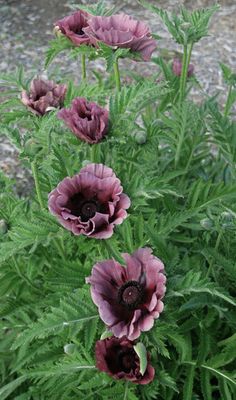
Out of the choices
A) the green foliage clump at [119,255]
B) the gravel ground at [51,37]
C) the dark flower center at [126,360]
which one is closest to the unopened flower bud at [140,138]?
the green foliage clump at [119,255]

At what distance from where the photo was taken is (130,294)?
119cm

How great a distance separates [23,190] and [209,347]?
1330mm

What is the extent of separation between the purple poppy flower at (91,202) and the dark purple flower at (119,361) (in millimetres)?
247

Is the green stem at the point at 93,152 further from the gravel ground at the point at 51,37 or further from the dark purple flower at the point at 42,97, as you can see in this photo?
the gravel ground at the point at 51,37

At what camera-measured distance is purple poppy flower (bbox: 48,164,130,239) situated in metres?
1.13

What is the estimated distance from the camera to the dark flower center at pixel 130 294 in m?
1.18

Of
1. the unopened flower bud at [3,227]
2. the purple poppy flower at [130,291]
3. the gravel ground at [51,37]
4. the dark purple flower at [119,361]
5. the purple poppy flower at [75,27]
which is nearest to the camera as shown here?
the purple poppy flower at [130,291]

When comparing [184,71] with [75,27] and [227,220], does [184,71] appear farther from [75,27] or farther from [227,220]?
[227,220]

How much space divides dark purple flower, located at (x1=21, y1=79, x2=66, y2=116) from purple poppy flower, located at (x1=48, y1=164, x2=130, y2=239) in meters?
0.25

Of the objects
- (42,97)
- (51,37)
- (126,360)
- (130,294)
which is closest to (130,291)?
(130,294)

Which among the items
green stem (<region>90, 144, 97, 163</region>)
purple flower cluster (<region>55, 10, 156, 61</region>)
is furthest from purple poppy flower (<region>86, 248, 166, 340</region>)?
purple flower cluster (<region>55, 10, 156, 61</region>)

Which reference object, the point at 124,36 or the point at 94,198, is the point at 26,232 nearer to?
the point at 94,198

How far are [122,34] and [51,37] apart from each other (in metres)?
2.12

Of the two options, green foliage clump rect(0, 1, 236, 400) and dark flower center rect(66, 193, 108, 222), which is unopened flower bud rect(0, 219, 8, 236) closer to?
green foliage clump rect(0, 1, 236, 400)
